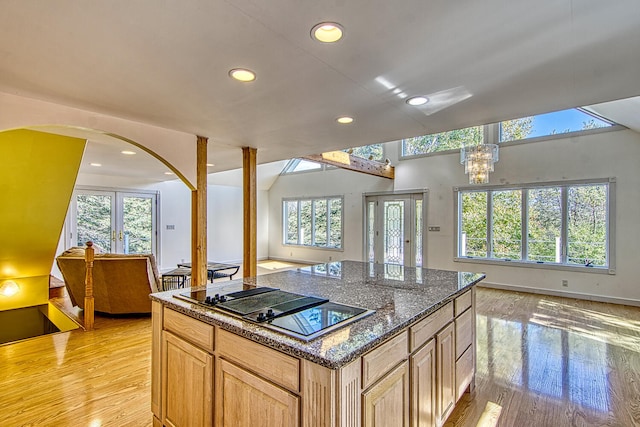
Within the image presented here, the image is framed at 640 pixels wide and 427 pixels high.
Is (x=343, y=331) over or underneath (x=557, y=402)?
over

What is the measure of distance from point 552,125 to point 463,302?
4.97 meters

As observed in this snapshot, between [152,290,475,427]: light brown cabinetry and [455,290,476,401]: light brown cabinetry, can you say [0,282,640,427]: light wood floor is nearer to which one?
[455,290,476,401]: light brown cabinetry

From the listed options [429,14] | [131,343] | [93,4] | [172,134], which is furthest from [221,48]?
[131,343]

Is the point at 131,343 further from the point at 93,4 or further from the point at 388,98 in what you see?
the point at 388,98

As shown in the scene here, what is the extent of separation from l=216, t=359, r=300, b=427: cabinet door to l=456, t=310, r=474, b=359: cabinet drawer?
4.50 feet

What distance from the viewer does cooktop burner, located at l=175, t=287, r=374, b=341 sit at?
1.33 meters

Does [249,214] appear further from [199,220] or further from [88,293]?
[88,293]

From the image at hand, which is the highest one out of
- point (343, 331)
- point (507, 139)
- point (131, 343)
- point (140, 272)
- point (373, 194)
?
point (507, 139)

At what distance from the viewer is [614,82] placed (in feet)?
7.02

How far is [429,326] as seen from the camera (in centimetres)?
171

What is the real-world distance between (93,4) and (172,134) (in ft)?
6.83

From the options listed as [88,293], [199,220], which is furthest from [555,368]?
[88,293]

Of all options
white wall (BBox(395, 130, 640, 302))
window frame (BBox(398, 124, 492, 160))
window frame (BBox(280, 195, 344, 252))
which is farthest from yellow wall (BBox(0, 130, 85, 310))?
white wall (BBox(395, 130, 640, 302))

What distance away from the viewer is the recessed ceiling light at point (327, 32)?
1.52 metres
